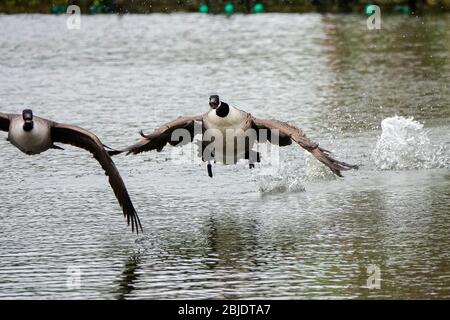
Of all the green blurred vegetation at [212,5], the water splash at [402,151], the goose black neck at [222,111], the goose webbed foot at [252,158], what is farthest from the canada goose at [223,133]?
the green blurred vegetation at [212,5]

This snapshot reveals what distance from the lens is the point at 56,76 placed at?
94.6 ft

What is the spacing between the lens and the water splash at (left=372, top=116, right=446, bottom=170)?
1733cm

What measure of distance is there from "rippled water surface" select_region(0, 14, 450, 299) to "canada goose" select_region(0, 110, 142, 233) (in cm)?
47

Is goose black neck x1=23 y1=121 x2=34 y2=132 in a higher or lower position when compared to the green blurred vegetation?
higher

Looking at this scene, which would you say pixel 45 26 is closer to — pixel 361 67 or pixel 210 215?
pixel 361 67

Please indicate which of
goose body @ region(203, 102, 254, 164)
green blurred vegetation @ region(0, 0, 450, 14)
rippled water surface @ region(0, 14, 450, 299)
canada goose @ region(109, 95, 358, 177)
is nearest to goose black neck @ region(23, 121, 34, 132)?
rippled water surface @ region(0, 14, 450, 299)

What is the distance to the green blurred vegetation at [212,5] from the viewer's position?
42250 millimetres

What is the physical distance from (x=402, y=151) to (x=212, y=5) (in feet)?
93.8

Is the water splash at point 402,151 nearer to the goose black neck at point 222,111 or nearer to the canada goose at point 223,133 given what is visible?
the canada goose at point 223,133

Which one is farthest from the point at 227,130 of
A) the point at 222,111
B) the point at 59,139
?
the point at 59,139

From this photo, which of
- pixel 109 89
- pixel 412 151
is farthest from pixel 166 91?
pixel 412 151

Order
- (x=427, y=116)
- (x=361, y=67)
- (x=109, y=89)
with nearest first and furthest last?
(x=427, y=116) → (x=109, y=89) → (x=361, y=67)

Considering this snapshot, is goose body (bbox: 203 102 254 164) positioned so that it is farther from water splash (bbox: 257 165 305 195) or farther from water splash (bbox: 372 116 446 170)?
water splash (bbox: 372 116 446 170)

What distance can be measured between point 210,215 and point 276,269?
261cm
